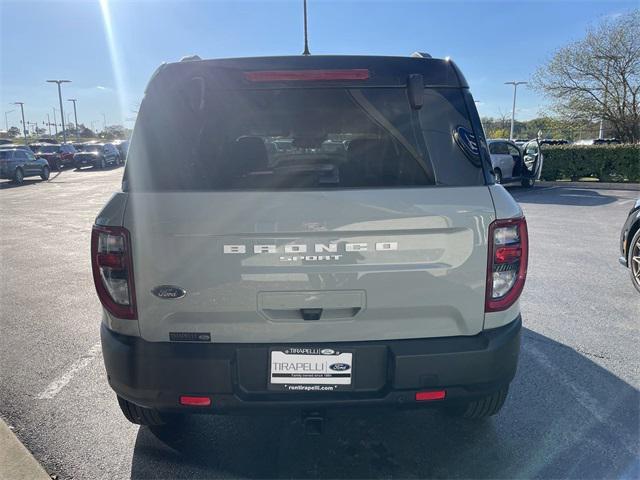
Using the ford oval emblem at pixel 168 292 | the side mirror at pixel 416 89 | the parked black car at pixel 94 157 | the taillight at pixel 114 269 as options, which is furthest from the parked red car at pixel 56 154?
the side mirror at pixel 416 89

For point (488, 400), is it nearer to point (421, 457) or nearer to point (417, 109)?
point (421, 457)

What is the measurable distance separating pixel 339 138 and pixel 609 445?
235 centimetres

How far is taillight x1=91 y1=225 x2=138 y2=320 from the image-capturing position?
2064mm

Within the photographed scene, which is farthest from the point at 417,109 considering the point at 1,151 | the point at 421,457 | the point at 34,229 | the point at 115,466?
the point at 1,151

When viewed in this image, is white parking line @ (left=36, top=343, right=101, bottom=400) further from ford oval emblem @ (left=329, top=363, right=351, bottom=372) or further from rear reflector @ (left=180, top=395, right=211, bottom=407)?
ford oval emblem @ (left=329, top=363, right=351, bottom=372)

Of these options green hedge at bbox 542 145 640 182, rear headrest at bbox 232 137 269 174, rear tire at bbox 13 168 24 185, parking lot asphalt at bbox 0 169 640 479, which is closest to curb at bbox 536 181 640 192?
green hedge at bbox 542 145 640 182

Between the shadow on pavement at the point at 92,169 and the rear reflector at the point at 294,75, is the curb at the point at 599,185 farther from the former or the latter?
the shadow on pavement at the point at 92,169

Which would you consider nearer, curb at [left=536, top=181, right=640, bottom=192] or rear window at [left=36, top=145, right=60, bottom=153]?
curb at [left=536, top=181, right=640, bottom=192]

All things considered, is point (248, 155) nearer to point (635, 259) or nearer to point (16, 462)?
point (16, 462)

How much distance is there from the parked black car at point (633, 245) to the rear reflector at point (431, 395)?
4280 mm

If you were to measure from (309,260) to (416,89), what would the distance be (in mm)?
966

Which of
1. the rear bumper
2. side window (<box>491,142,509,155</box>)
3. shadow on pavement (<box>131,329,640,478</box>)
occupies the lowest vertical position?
shadow on pavement (<box>131,329,640,478</box>)

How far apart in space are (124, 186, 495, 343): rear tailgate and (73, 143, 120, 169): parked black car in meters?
35.8

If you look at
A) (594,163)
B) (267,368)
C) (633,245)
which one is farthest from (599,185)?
(267,368)
